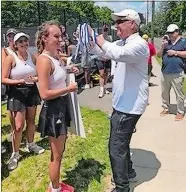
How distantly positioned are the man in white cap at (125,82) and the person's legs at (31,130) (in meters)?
1.39

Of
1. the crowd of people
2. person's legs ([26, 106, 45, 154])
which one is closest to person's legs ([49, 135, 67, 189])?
the crowd of people

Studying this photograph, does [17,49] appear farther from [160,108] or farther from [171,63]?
[160,108]

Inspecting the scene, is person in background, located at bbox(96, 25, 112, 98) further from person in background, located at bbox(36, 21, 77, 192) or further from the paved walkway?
person in background, located at bbox(36, 21, 77, 192)

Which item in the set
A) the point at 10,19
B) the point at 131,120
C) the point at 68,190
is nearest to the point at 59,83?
the point at 131,120

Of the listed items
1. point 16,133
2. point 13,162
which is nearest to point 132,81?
point 16,133

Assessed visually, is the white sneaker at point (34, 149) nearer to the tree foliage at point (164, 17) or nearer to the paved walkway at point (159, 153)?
the paved walkway at point (159, 153)

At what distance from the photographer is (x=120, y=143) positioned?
11.4 feet

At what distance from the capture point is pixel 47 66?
10.1 feet

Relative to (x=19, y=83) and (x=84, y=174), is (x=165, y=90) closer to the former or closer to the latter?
(x=84, y=174)

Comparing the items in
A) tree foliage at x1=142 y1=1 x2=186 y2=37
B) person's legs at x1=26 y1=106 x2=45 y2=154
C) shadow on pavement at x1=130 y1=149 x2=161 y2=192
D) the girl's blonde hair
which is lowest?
shadow on pavement at x1=130 y1=149 x2=161 y2=192

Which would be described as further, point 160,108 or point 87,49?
point 160,108

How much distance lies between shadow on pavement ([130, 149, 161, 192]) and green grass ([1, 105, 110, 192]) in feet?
1.26

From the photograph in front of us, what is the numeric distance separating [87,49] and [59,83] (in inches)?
23.2

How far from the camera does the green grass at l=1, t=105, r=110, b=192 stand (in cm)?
393
